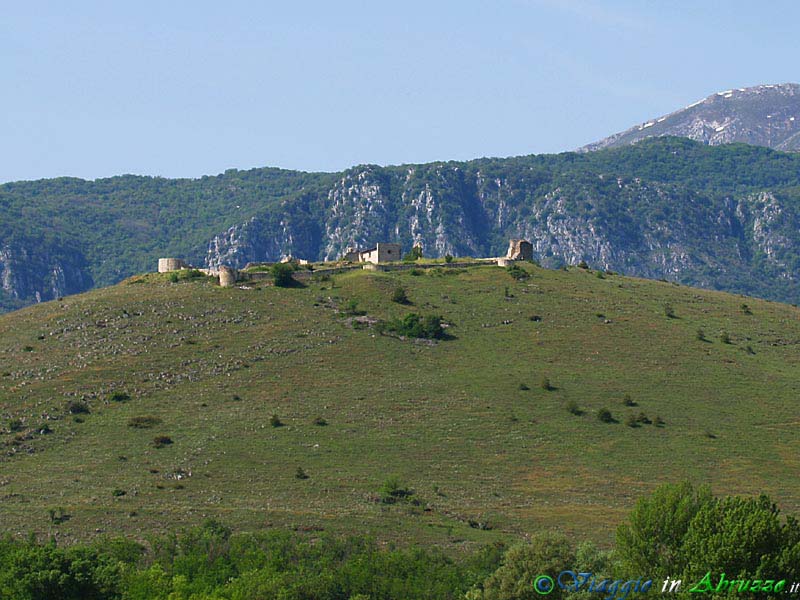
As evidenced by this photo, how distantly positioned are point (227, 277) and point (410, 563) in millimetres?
69769

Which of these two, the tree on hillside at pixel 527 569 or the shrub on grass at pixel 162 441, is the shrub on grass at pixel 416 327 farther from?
the tree on hillside at pixel 527 569

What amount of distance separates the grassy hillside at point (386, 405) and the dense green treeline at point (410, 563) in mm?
6838

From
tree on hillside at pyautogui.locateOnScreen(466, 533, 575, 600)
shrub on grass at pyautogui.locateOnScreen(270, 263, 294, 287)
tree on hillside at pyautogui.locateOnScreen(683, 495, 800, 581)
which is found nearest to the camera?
tree on hillside at pyautogui.locateOnScreen(683, 495, 800, 581)

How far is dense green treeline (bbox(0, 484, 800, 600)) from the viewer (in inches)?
2175

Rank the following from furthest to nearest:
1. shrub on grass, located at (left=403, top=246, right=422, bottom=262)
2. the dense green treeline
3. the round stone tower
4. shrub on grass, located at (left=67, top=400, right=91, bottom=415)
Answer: shrub on grass, located at (left=403, top=246, right=422, bottom=262) < the round stone tower < shrub on grass, located at (left=67, top=400, right=91, bottom=415) < the dense green treeline

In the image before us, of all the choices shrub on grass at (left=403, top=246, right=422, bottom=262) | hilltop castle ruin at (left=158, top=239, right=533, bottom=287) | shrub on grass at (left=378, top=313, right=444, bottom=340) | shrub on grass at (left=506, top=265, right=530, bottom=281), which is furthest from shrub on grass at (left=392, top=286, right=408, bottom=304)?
shrub on grass at (left=403, top=246, right=422, bottom=262)

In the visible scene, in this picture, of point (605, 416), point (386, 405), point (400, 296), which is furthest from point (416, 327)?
point (605, 416)

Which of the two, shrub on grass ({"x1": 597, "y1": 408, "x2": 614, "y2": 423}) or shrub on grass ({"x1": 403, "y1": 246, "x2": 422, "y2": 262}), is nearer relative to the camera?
shrub on grass ({"x1": 597, "y1": 408, "x2": 614, "y2": 423})

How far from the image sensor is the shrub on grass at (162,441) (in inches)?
3930

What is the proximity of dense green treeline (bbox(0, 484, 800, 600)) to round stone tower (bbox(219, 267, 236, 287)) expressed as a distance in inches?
2331

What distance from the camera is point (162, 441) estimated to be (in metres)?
100

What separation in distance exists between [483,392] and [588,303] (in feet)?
98.8

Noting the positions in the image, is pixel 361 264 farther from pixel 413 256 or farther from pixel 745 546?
pixel 745 546

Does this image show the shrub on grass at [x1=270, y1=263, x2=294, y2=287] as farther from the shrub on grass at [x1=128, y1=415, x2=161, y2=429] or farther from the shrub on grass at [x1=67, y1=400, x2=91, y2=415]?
the shrub on grass at [x1=128, y1=415, x2=161, y2=429]
